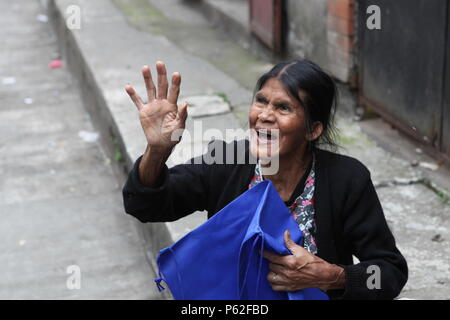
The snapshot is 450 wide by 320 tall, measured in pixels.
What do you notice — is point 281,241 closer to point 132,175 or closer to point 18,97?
point 132,175

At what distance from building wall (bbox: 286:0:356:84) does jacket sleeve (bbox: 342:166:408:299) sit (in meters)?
3.13

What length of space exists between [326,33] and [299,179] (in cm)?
346

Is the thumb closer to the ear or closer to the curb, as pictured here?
the ear

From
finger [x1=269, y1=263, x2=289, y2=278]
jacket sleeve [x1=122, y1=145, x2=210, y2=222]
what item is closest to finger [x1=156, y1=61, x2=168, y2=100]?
jacket sleeve [x1=122, y1=145, x2=210, y2=222]

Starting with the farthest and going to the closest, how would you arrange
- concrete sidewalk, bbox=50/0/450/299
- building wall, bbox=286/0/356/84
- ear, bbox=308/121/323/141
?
building wall, bbox=286/0/356/84 → concrete sidewalk, bbox=50/0/450/299 → ear, bbox=308/121/323/141

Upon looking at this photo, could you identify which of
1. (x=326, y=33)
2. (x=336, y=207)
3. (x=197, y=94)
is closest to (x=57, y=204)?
(x=197, y=94)

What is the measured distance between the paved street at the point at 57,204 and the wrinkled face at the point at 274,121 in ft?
6.89

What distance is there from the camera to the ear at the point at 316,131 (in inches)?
95.8

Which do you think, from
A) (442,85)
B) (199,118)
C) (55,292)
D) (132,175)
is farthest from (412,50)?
(132,175)

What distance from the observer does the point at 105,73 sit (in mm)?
6539

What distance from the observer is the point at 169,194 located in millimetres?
2369

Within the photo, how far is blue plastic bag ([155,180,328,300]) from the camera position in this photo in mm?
2096
